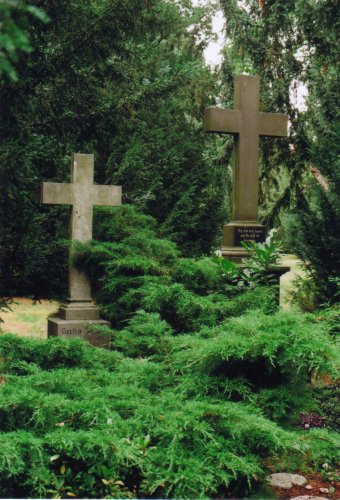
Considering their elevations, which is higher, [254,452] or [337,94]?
[337,94]

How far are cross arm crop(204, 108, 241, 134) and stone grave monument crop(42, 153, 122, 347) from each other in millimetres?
1698

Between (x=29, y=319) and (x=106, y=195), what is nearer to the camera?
(x=106, y=195)

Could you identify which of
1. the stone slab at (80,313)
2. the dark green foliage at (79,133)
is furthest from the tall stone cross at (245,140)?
the stone slab at (80,313)

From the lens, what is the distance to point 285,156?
11.5 metres

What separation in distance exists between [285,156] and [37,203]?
5.58 m

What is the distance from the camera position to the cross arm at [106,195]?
23.7ft

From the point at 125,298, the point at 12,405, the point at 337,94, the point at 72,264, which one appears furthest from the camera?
the point at 337,94

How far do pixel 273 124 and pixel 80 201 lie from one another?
305 cm

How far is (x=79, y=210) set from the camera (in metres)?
7.16

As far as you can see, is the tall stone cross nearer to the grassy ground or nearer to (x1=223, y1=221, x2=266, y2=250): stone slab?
(x1=223, y1=221, x2=266, y2=250): stone slab

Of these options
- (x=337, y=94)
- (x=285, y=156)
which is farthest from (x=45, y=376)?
(x=285, y=156)

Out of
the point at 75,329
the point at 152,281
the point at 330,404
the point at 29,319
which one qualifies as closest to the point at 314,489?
the point at 330,404

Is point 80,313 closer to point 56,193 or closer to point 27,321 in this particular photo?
point 56,193

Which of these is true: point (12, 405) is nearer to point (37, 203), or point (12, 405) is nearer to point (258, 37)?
point (37, 203)
